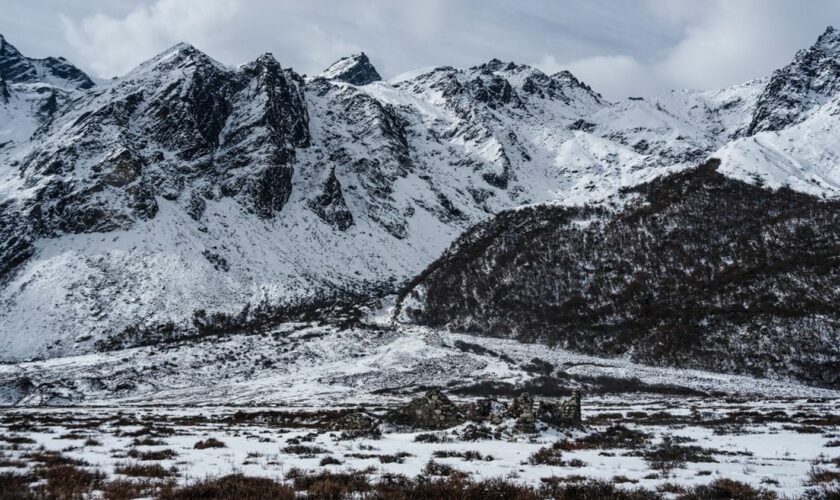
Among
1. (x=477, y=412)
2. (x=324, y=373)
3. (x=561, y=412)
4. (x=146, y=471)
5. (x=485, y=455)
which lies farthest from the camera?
(x=324, y=373)

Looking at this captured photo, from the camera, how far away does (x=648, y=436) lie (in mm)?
25422

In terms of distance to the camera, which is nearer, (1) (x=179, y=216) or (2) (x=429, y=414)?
(2) (x=429, y=414)

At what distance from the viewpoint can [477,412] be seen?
96.5 feet

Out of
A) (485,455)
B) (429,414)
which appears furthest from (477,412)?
(485,455)

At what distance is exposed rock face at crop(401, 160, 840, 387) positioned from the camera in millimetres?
80875

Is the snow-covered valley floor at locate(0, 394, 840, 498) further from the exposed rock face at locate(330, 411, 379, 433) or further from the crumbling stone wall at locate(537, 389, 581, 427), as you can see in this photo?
the crumbling stone wall at locate(537, 389, 581, 427)

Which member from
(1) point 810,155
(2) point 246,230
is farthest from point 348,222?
(1) point 810,155

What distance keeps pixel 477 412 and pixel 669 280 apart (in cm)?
8696

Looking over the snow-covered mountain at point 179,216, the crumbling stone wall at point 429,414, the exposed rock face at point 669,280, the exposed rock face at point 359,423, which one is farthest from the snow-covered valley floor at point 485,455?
the snow-covered mountain at point 179,216

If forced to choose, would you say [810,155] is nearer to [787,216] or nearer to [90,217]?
[787,216]

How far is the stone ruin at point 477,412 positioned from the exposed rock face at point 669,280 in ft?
200

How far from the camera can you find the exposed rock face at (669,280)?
265 ft

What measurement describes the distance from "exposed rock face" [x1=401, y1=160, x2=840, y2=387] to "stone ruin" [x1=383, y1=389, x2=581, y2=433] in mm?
60949

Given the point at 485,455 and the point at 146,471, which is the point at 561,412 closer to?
the point at 485,455
